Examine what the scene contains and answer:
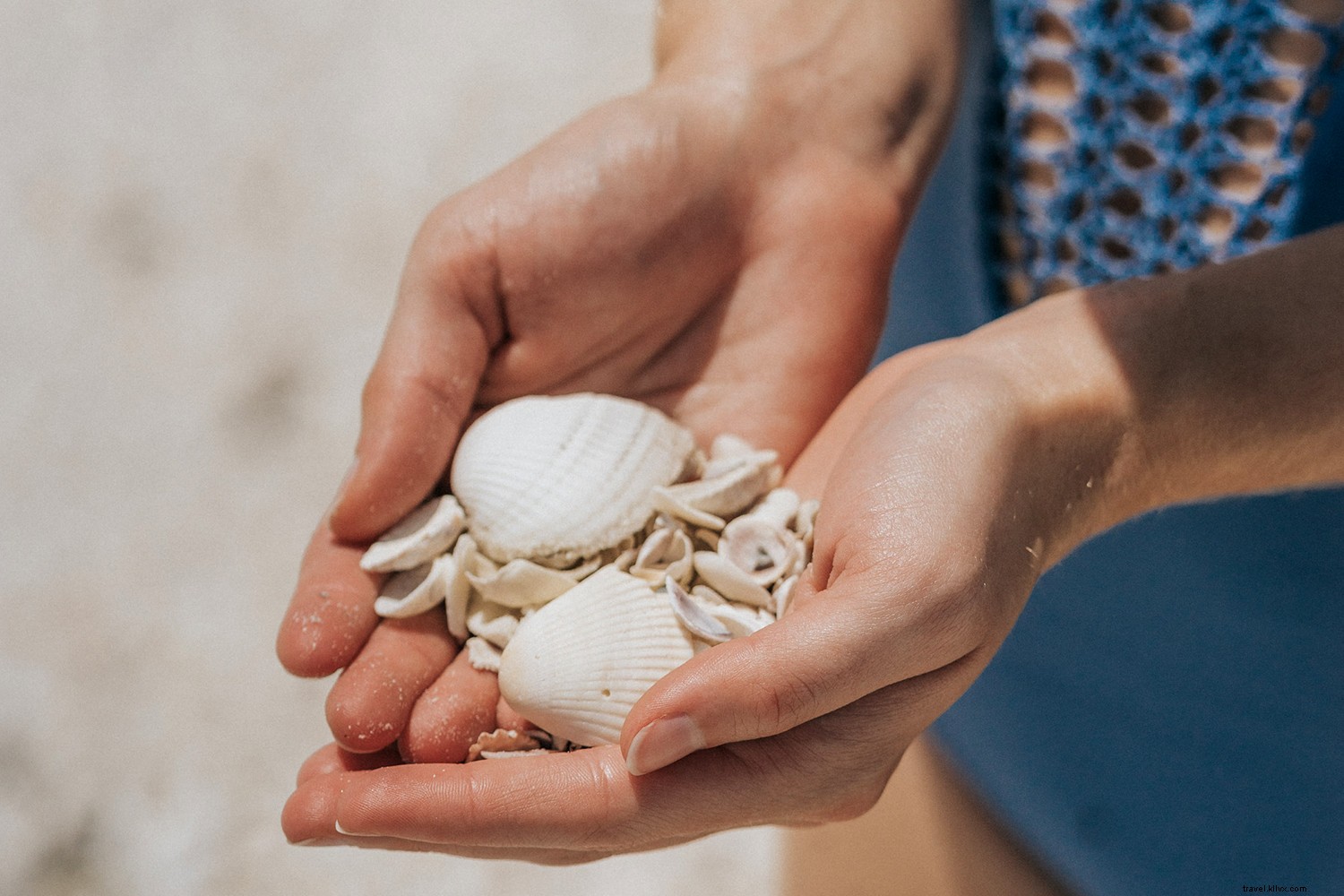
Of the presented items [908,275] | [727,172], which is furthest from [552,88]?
[727,172]

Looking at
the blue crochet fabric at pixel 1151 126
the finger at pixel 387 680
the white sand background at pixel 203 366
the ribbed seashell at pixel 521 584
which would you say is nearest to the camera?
the finger at pixel 387 680

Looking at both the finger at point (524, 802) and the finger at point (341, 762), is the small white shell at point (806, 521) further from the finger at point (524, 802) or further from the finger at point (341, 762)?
the finger at point (341, 762)

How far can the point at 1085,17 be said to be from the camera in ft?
4.97

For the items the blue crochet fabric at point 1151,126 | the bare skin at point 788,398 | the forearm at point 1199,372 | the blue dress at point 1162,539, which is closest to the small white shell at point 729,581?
the bare skin at point 788,398

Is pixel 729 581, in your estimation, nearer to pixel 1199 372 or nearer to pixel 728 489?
pixel 728 489

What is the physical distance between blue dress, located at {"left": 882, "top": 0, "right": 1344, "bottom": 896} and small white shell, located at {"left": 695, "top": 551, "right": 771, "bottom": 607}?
60 cm

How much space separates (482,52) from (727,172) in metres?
1.54

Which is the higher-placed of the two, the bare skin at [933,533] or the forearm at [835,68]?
the forearm at [835,68]

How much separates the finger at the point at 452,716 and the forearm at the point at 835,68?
0.81m

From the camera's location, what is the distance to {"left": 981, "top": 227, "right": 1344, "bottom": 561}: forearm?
44.3 inches

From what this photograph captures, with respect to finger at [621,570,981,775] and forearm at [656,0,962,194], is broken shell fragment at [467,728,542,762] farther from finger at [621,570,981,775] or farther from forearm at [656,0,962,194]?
forearm at [656,0,962,194]

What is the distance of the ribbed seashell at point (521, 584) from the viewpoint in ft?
3.82

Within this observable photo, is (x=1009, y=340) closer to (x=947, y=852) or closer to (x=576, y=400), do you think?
(x=576, y=400)

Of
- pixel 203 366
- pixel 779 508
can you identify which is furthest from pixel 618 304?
pixel 203 366
